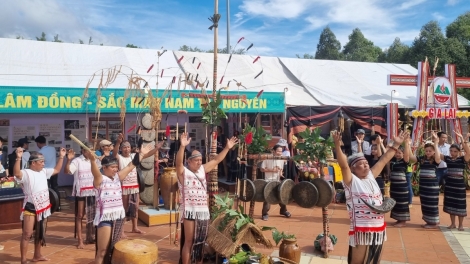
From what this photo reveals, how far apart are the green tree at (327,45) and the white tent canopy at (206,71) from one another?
2291 cm

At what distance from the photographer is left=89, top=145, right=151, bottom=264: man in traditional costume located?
467 centimetres

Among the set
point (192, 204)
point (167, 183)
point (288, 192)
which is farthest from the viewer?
point (167, 183)

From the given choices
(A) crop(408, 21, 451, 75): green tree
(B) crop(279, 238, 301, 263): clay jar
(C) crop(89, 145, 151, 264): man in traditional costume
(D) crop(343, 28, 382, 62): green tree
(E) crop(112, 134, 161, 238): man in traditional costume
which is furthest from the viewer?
(D) crop(343, 28, 382, 62): green tree

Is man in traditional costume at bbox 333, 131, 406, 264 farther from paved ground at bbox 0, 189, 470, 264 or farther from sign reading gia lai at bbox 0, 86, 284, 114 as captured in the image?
sign reading gia lai at bbox 0, 86, 284, 114

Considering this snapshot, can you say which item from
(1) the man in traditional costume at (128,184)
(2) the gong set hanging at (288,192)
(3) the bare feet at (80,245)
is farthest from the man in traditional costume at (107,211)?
(2) the gong set hanging at (288,192)

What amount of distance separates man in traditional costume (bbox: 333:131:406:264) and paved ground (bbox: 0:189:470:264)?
166cm

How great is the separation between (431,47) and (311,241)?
703 inches

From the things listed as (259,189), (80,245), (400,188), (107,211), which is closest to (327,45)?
(400,188)

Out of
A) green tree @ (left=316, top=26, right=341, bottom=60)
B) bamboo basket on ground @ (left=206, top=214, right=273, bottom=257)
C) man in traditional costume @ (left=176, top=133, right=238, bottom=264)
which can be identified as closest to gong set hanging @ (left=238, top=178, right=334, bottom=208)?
bamboo basket on ground @ (left=206, top=214, right=273, bottom=257)

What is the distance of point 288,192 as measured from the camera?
6770 mm

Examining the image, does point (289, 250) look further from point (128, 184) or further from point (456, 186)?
point (456, 186)

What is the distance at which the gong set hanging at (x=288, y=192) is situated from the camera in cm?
628

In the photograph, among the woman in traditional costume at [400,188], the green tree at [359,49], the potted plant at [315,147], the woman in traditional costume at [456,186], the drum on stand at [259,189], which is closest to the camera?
the potted plant at [315,147]

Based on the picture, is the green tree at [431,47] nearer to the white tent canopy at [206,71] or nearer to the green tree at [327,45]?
the white tent canopy at [206,71]
